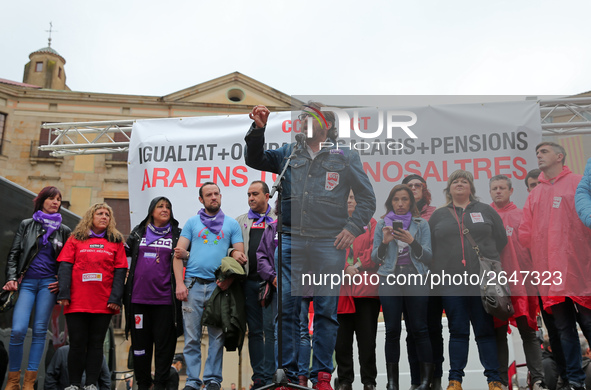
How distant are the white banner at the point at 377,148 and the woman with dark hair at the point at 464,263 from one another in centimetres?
26

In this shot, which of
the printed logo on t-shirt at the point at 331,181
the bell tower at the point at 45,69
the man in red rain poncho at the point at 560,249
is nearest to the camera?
the printed logo on t-shirt at the point at 331,181

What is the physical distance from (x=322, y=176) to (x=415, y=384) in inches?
76.0

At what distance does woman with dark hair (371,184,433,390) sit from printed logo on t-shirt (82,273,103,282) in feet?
7.79

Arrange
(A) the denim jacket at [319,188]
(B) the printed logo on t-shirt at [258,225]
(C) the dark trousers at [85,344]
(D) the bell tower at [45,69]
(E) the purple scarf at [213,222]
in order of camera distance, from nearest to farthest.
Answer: (A) the denim jacket at [319,188]
(C) the dark trousers at [85,344]
(E) the purple scarf at [213,222]
(B) the printed logo on t-shirt at [258,225]
(D) the bell tower at [45,69]

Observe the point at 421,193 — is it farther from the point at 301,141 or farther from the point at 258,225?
the point at 258,225

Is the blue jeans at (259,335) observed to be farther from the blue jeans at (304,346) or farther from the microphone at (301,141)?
the microphone at (301,141)

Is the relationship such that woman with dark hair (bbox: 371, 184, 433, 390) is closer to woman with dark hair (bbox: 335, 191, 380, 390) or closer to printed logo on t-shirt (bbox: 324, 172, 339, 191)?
woman with dark hair (bbox: 335, 191, 380, 390)

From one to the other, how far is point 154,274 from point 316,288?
5.46ft

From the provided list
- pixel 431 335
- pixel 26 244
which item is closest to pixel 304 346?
pixel 431 335

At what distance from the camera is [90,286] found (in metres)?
4.80

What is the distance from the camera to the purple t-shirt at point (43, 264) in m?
5.11

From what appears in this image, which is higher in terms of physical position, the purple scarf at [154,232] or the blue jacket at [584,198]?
the blue jacket at [584,198]

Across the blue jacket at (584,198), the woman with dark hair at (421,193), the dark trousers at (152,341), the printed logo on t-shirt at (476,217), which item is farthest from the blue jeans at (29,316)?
the blue jacket at (584,198)

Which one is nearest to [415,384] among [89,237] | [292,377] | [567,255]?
[292,377]
